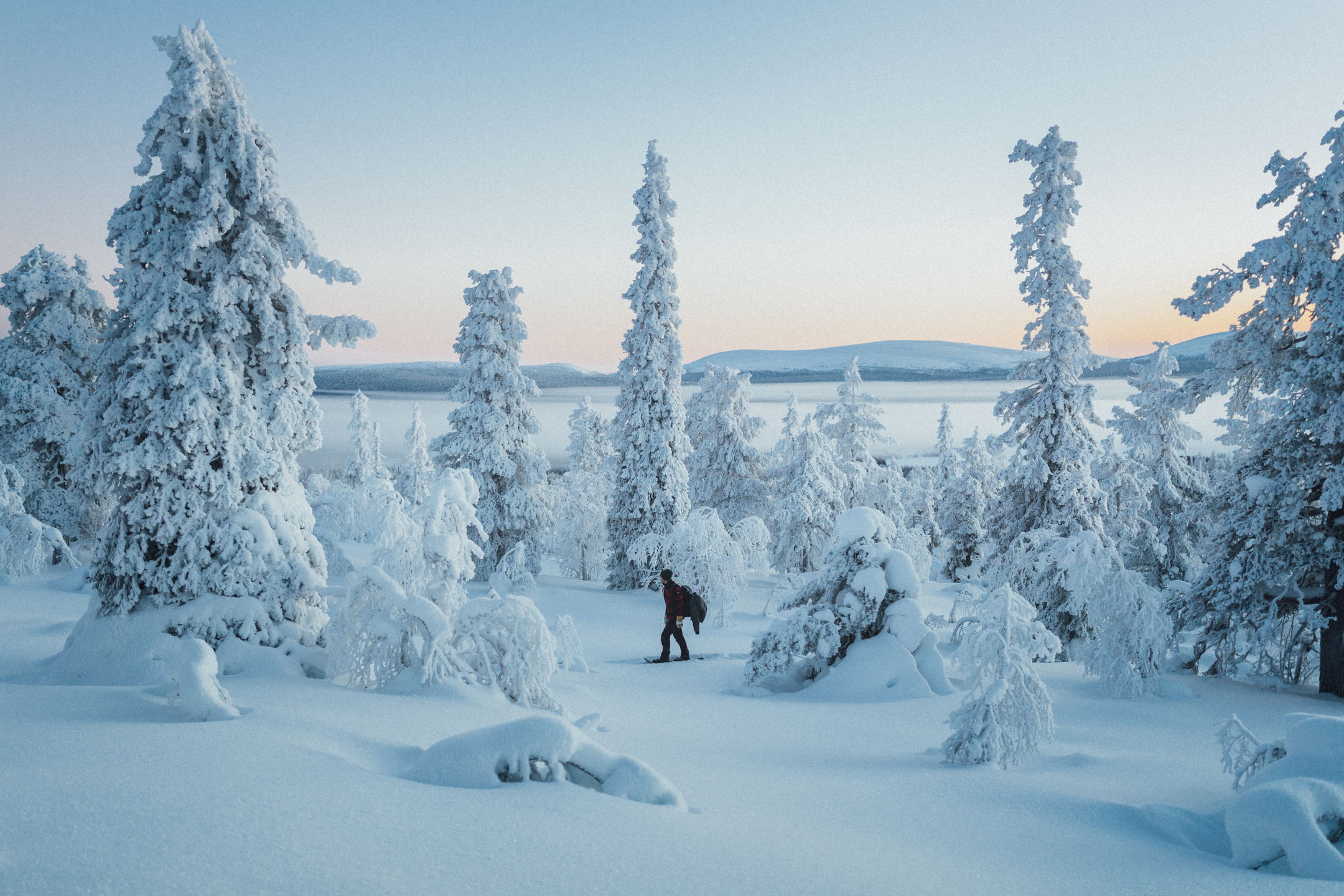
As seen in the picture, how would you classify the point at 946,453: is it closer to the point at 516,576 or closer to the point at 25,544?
the point at 516,576

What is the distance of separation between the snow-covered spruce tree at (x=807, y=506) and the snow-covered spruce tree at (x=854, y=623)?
2031 centimetres

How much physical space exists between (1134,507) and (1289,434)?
50.2 ft

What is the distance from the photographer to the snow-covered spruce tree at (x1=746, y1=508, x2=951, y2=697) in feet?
36.0

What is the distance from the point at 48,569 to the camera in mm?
21312

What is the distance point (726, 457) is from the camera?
113ft

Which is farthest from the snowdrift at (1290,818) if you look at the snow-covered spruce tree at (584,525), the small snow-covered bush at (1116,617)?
the snow-covered spruce tree at (584,525)

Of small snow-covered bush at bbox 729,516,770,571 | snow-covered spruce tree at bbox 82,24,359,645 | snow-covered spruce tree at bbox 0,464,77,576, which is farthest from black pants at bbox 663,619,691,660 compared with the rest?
snow-covered spruce tree at bbox 0,464,77,576

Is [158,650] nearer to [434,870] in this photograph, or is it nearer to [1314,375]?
[434,870]

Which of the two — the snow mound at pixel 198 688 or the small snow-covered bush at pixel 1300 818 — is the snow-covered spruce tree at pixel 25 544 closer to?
the snow mound at pixel 198 688

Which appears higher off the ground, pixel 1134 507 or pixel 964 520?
pixel 1134 507

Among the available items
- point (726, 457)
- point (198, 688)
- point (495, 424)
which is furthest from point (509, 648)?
point (726, 457)

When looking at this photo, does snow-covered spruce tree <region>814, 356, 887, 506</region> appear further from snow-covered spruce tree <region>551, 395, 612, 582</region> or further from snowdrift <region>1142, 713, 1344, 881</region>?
snowdrift <region>1142, 713, 1344, 881</region>

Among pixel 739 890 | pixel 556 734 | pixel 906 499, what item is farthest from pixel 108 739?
pixel 906 499

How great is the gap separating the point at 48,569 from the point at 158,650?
1684 centimetres
